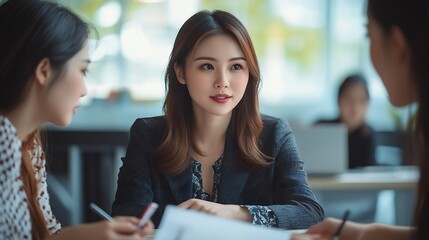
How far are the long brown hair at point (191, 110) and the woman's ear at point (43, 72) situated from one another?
43 cm

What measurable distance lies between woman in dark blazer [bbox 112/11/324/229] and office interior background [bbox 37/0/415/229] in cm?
333

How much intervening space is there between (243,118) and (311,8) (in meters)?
3.77

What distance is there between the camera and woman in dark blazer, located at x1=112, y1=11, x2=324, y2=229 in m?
1.45

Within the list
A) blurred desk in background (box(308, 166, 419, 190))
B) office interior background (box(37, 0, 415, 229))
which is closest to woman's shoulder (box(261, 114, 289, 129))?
blurred desk in background (box(308, 166, 419, 190))

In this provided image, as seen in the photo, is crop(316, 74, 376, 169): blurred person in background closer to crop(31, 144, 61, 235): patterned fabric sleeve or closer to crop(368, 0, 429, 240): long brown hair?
crop(31, 144, 61, 235): patterned fabric sleeve

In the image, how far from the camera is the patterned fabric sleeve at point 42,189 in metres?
1.25

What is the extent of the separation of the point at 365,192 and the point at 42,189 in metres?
2.21

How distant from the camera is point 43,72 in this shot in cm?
114

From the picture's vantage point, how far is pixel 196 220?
3.21ft

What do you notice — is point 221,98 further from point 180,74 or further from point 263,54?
point 263,54

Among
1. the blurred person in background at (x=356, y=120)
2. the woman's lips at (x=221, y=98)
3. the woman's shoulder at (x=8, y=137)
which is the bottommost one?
the blurred person in background at (x=356, y=120)

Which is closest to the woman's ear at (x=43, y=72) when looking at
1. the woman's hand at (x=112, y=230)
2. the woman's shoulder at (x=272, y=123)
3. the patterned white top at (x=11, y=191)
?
the patterned white top at (x=11, y=191)

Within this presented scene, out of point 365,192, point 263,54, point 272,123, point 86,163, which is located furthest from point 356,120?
point 272,123

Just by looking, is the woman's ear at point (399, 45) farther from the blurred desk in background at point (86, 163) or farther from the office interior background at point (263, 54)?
the office interior background at point (263, 54)
